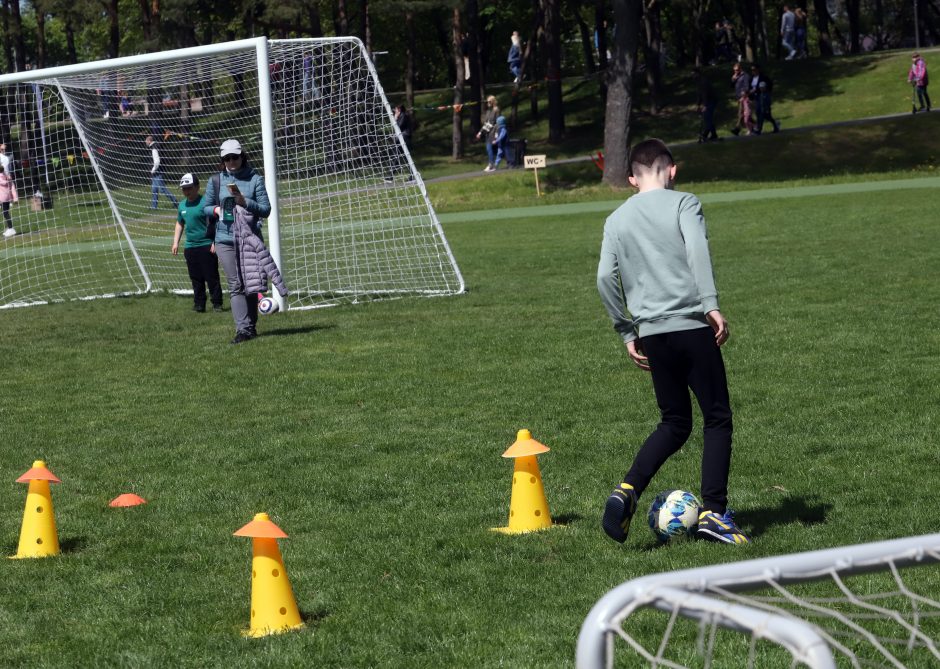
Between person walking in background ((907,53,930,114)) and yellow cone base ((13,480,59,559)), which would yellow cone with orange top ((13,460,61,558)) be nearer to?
yellow cone base ((13,480,59,559))

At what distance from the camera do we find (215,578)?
5.52 metres

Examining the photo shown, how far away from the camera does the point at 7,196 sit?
848 inches

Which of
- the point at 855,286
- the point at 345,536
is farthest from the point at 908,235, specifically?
the point at 345,536

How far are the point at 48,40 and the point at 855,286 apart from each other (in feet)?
270

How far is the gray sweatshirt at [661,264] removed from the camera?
550cm

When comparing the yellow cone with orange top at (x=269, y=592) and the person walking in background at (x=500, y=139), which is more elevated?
the person walking in background at (x=500, y=139)

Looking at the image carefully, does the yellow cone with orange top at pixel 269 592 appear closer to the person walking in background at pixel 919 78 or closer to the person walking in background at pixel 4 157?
the person walking in background at pixel 4 157

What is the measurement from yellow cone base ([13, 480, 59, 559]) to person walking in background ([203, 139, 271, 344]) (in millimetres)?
6366

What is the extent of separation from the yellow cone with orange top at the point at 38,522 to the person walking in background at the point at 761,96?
31557mm

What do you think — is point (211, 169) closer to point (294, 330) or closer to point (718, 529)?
point (294, 330)

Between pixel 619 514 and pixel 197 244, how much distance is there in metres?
10.7

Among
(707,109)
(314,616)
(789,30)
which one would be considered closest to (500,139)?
(707,109)

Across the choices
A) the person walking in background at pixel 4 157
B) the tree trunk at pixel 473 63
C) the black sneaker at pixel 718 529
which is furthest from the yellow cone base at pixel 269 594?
the tree trunk at pixel 473 63

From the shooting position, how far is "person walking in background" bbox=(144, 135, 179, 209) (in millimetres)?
18594
